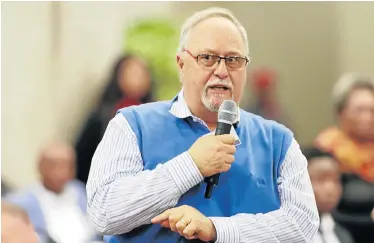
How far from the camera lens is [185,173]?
48.2 inches

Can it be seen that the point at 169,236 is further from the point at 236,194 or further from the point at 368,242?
the point at 368,242

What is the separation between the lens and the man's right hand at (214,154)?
1.21 metres

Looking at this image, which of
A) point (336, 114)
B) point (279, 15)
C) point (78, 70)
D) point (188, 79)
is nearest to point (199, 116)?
point (188, 79)

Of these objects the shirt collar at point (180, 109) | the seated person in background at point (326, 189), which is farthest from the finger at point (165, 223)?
the seated person in background at point (326, 189)

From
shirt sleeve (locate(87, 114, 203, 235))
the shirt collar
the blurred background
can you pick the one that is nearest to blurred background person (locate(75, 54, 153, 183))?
the blurred background

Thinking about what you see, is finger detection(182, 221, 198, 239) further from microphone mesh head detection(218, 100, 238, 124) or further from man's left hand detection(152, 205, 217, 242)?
microphone mesh head detection(218, 100, 238, 124)

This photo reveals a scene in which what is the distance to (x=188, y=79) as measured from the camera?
134 cm

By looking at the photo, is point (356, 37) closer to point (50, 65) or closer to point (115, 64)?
point (115, 64)

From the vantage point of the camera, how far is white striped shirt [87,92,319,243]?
122 cm

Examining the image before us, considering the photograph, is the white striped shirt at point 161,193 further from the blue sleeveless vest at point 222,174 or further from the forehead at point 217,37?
the forehead at point 217,37

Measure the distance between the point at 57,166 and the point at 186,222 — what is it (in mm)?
1223

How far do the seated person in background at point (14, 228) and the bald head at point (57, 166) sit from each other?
0.53m

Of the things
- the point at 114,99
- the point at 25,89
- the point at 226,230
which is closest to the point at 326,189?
the point at 114,99

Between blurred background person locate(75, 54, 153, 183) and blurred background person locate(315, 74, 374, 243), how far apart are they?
62cm
